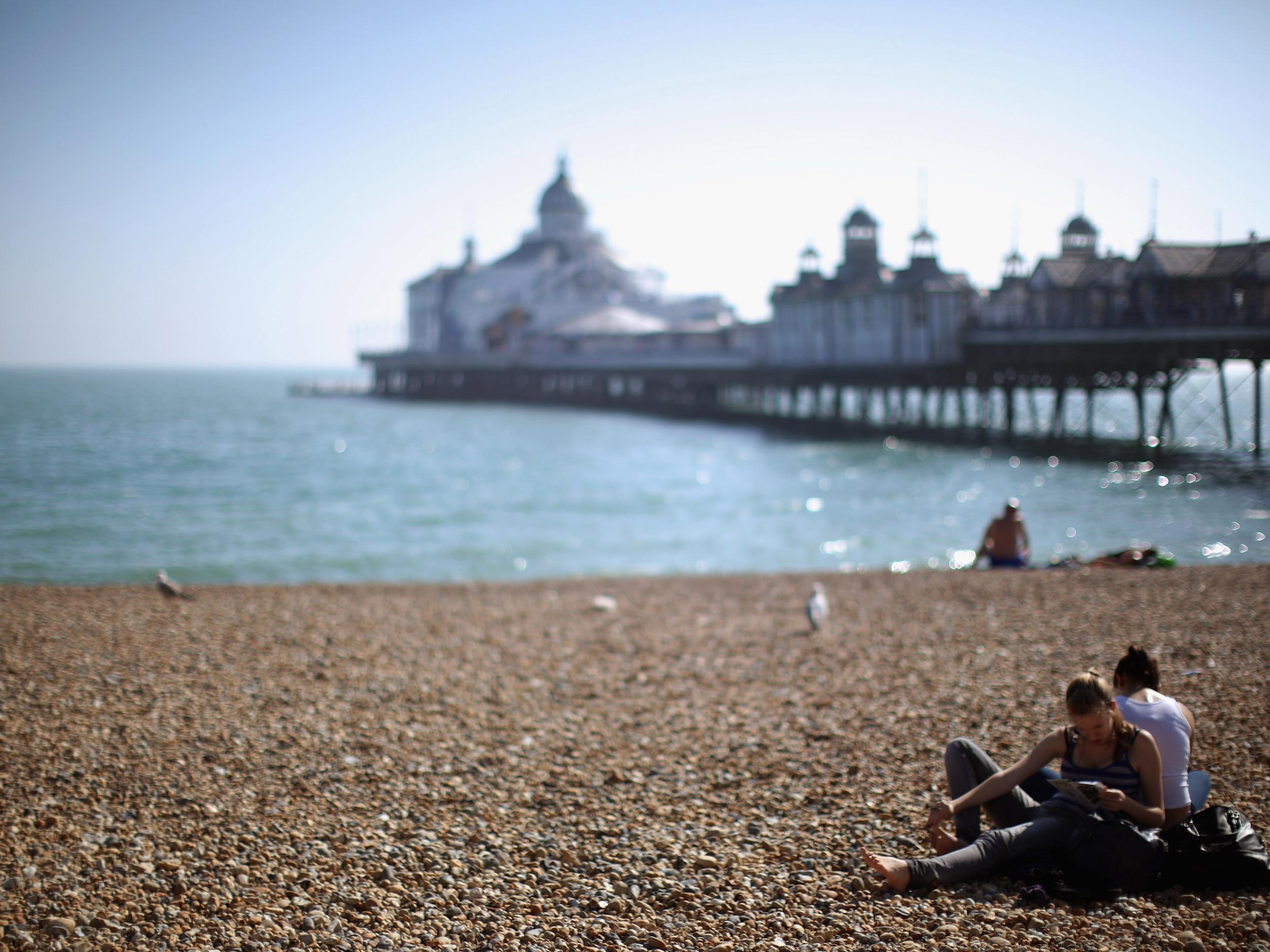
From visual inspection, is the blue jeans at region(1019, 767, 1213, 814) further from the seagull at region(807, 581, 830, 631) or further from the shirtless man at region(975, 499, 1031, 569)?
the shirtless man at region(975, 499, 1031, 569)

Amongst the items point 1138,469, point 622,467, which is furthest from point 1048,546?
point 622,467

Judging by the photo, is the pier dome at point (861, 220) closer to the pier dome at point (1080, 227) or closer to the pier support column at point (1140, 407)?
the pier dome at point (1080, 227)

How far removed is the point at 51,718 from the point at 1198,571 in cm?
1130

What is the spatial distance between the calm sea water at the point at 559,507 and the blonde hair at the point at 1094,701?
38.2 feet

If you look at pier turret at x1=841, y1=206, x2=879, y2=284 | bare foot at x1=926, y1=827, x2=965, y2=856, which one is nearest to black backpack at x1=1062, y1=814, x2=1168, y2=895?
bare foot at x1=926, y1=827, x2=965, y2=856

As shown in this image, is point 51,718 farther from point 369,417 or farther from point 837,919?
point 369,417

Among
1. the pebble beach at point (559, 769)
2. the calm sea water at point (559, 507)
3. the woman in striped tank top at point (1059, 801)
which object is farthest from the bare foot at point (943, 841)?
the calm sea water at point (559, 507)

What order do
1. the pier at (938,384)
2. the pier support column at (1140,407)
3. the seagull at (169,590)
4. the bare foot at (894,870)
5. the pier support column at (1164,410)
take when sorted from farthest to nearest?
the pier support column at (1140,407) < the pier support column at (1164,410) < the pier at (938,384) < the seagull at (169,590) < the bare foot at (894,870)

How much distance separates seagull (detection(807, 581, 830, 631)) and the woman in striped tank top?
5464 millimetres

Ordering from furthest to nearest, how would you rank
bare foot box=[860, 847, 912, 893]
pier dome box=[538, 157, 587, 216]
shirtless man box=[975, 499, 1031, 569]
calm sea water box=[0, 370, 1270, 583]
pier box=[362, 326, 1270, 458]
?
pier dome box=[538, 157, 587, 216]
pier box=[362, 326, 1270, 458]
calm sea water box=[0, 370, 1270, 583]
shirtless man box=[975, 499, 1031, 569]
bare foot box=[860, 847, 912, 893]

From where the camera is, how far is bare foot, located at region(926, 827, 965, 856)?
Answer: 4.04 meters

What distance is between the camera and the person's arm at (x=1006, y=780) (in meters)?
3.94

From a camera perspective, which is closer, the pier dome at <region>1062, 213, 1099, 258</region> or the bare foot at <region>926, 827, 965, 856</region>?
the bare foot at <region>926, 827, 965, 856</region>

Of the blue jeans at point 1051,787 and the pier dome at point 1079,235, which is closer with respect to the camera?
the blue jeans at point 1051,787
